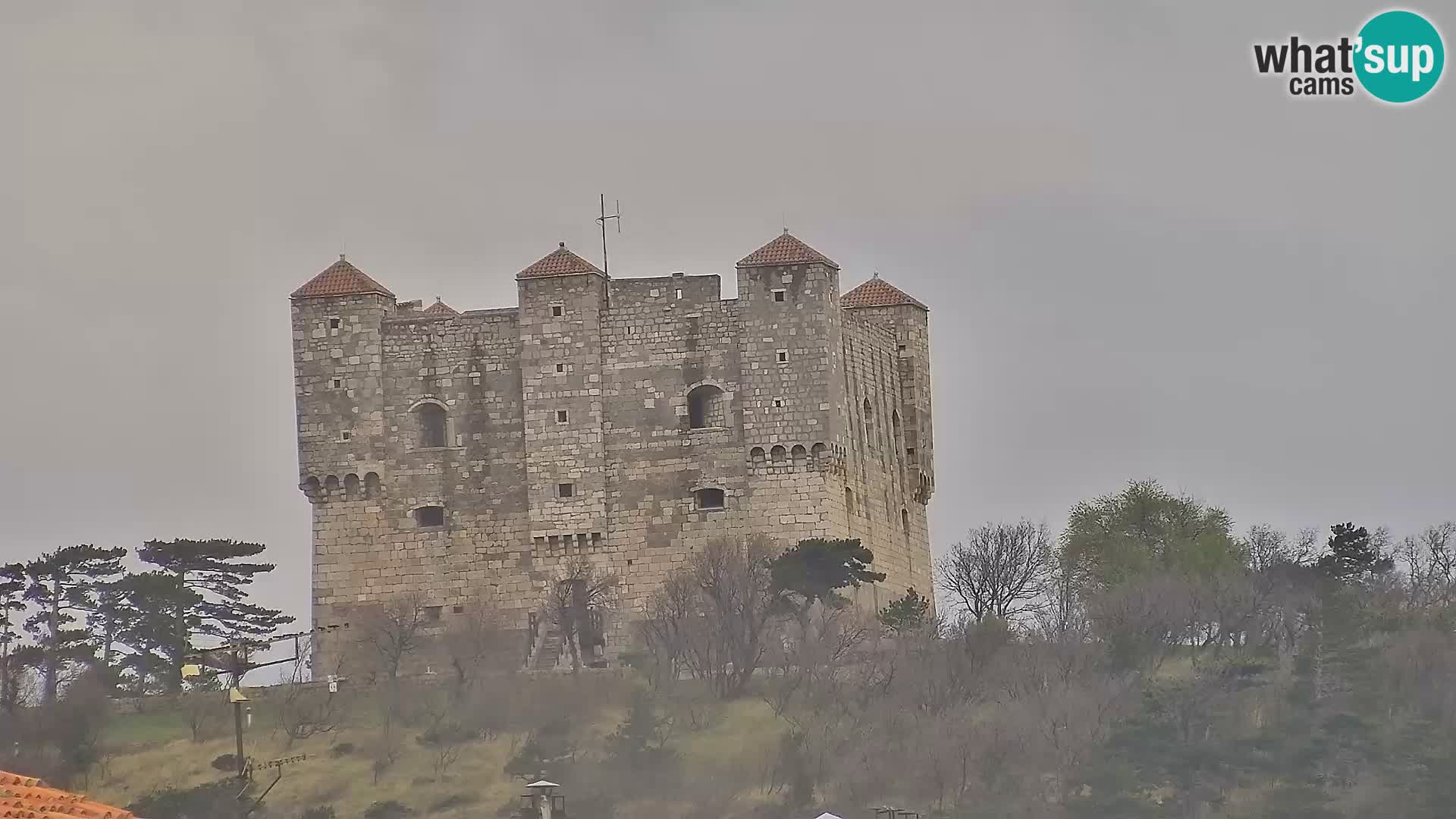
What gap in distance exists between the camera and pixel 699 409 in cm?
9731

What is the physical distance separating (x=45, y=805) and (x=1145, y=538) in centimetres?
5738

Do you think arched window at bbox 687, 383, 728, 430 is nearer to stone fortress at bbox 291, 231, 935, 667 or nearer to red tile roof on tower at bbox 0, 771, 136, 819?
stone fortress at bbox 291, 231, 935, 667

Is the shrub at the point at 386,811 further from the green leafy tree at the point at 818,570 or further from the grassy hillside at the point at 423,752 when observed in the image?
the green leafy tree at the point at 818,570

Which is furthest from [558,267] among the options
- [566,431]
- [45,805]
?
[45,805]

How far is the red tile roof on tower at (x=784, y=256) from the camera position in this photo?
9669cm

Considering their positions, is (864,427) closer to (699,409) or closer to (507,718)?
(699,409)

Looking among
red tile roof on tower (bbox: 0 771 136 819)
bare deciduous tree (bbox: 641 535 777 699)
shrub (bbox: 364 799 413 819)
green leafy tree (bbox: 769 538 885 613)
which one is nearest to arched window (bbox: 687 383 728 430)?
bare deciduous tree (bbox: 641 535 777 699)

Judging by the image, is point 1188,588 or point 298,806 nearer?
point 298,806

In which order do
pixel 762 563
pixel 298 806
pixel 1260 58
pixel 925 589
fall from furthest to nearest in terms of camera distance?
pixel 925 589 → pixel 762 563 → pixel 298 806 → pixel 1260 58

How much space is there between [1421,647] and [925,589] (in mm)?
14117

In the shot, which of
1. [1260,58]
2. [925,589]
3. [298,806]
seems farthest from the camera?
[925,589]

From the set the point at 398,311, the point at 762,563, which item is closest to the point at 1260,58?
the point at 762,563

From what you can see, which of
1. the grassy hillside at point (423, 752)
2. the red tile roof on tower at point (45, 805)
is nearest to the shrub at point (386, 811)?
the grassy hillside at point (423, 752)

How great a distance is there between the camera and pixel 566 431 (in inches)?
3829
